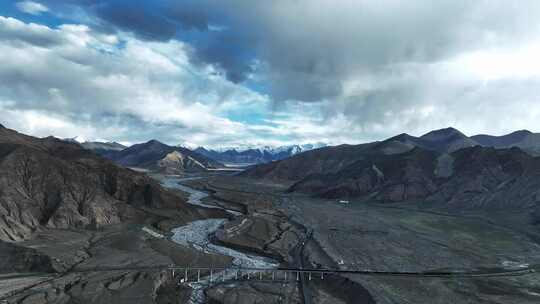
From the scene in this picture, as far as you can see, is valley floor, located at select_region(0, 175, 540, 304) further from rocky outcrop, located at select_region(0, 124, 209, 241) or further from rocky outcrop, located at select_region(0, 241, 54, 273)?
rocky outcrop, located at select_region(0, 124, 209, 241)

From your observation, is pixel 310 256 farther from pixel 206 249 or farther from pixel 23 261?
pixel 23 261

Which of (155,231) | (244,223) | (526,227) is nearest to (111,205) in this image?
(155,231)

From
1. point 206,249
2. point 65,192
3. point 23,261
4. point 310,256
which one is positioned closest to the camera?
point 23,261

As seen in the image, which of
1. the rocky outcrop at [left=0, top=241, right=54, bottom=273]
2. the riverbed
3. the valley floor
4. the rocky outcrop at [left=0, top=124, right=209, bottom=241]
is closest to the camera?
the valley floor

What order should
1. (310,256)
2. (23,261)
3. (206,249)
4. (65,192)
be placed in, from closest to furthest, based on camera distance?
(23,261), (310,256), (206,249), (65,192)

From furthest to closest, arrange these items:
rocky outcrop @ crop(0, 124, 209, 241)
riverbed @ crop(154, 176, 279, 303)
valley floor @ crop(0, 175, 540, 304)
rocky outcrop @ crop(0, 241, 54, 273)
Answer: rocky outcrop @ crop(0, 124, 209, 241), rocky outcrop @ crop(0, 241, 54, 273), riverbed @ crop(154, 176, 279, 303), valley floor @ crop(0, 175, 540, 304)

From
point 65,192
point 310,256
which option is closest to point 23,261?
point 65,192

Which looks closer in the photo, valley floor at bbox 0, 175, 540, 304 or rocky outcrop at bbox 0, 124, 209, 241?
valley floor at bbox 0, 175, 540, 304

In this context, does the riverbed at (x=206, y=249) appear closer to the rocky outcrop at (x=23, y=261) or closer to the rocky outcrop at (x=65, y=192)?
the rocky outcrop at (x=65, y=192)

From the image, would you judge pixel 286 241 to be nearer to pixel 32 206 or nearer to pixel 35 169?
pixel 32 206

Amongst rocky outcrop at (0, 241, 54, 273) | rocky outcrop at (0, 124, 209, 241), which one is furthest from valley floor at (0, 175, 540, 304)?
rocky outcrop at (0, 124, 209, 241)

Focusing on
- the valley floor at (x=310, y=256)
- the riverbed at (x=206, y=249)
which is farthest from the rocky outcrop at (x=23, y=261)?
the riverbed at (x=206, y=249)
